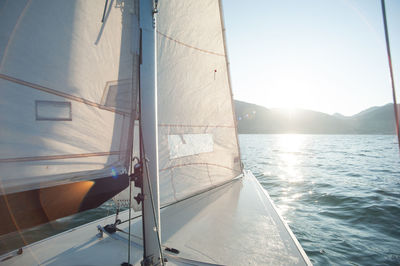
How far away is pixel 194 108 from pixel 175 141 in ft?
2.24

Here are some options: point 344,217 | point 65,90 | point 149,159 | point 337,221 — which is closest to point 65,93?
point 65,90

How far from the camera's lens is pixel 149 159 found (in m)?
1.40

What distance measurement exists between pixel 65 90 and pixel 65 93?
0.07ft

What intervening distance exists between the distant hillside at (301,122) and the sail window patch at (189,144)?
12387 centimetres

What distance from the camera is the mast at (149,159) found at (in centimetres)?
138

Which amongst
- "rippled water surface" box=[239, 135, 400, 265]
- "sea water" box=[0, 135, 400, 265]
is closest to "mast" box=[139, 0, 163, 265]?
"sea water" box=[0, 135, 400, 265]

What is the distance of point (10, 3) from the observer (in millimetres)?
1157

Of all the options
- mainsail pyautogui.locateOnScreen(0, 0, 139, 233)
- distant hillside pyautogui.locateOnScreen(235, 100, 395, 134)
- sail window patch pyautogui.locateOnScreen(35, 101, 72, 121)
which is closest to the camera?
mainsail pyautogui.locateOnScreen(0, 0, 139, 233)

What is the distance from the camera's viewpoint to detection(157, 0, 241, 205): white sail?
2672mm

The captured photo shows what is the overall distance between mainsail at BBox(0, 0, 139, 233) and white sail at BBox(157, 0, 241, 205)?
1.02m

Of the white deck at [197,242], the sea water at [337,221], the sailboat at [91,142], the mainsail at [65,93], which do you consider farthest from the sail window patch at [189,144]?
the sea water at [337,221]

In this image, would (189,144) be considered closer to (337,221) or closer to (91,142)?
(91,142)

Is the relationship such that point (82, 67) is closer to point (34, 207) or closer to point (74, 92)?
point (74, 92)

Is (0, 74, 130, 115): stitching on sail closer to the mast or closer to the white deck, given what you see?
the mast
